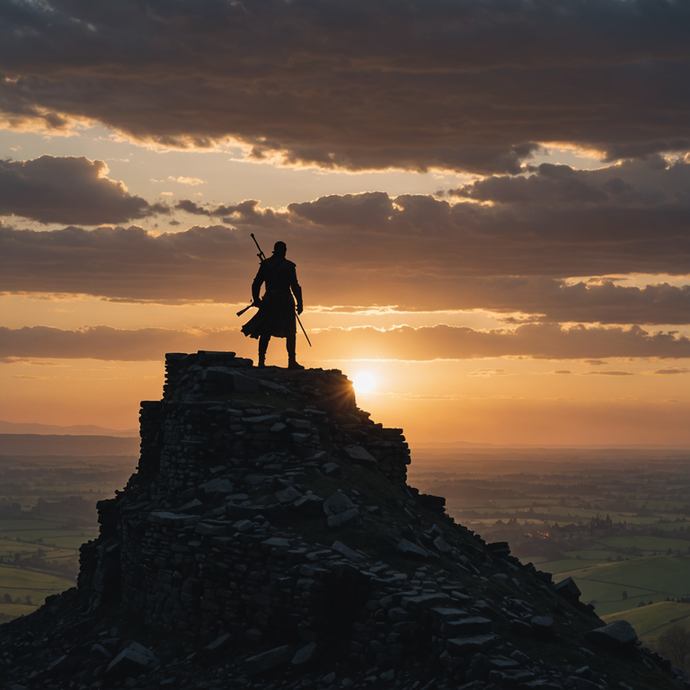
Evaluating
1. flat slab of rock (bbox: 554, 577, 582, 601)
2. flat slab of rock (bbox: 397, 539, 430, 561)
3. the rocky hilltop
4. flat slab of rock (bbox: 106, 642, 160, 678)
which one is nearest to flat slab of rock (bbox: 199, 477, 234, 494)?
the rocky hilltop

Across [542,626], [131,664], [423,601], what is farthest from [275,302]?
[542,626]

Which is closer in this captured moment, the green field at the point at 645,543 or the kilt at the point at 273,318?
the kilt at the point at 273,318

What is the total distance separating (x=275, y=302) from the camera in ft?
84.9

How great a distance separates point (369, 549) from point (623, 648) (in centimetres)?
623

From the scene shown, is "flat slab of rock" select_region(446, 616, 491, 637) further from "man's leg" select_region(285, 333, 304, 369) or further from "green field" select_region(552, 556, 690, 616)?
"green field" select_region(552, 556, 690, 616)

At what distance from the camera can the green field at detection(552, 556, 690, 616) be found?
10788 cm

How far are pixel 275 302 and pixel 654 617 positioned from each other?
83.9 m

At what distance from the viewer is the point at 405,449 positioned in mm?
25406

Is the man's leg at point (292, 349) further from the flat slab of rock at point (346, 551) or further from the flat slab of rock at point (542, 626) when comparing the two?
the flat slab of rock at point (542, 626)

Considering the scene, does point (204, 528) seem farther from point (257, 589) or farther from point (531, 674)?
point (531, 674)

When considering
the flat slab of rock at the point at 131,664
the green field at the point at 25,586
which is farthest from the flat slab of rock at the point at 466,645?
the green field at the point at 25,586

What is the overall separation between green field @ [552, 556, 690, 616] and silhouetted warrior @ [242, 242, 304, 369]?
89.0 meters

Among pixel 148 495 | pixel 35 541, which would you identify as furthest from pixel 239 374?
pixel 35 541

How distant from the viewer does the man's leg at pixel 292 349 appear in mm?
26141
